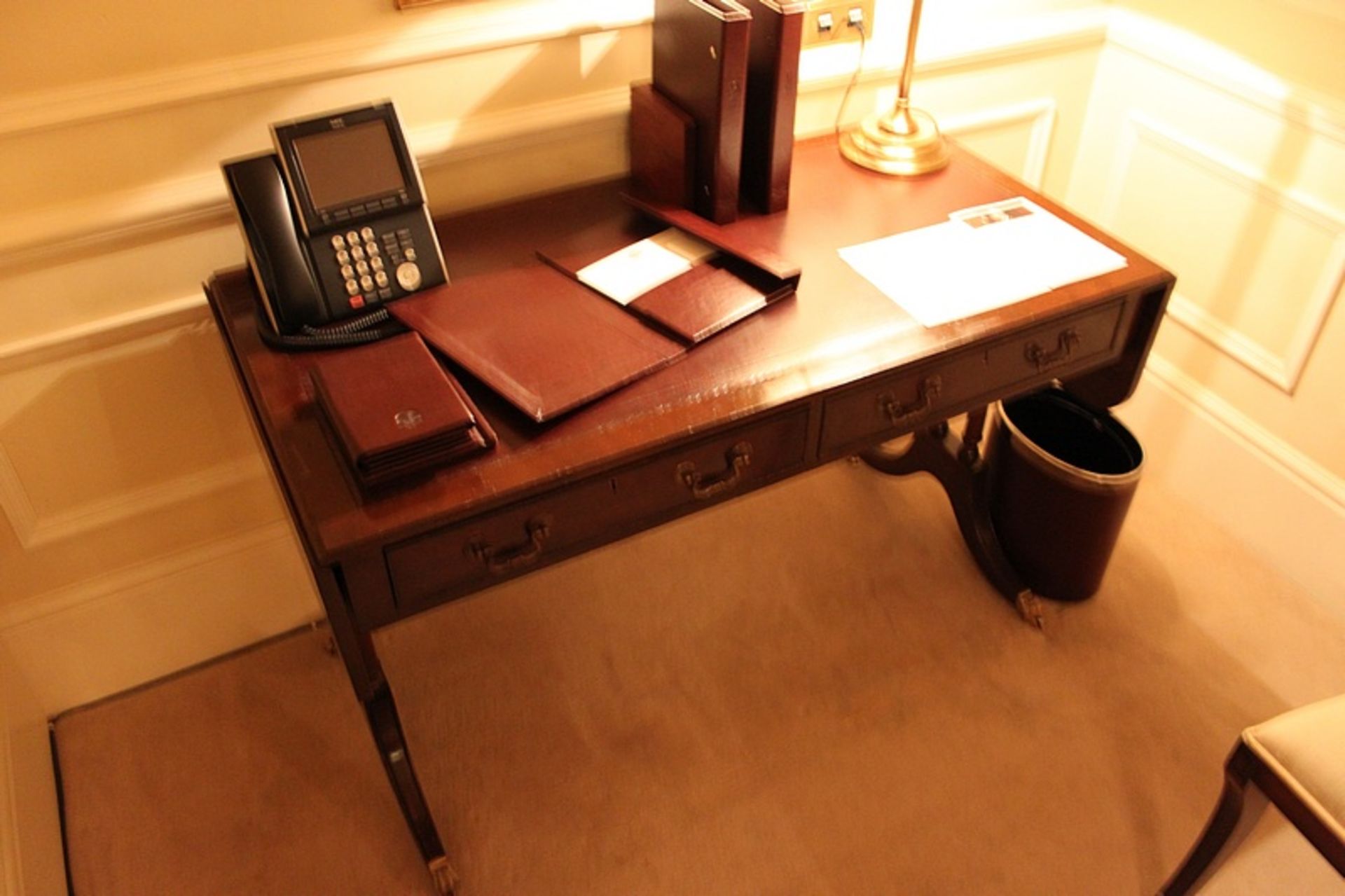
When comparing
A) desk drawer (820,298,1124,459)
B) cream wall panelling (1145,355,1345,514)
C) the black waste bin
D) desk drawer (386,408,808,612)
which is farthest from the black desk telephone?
cream wall panelling (1145,355,1345,514)

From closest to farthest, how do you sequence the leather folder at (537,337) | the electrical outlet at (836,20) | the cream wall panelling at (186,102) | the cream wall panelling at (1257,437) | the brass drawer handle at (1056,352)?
1. the leather folder at (537,337)
2. the cream wall panelling at (186,102)
3. the brass drawer handle at (1056,352)
4. the electrical outlet at (836,20)
5. the cream wall panelling at (1257,437)

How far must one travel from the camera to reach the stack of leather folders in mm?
1128

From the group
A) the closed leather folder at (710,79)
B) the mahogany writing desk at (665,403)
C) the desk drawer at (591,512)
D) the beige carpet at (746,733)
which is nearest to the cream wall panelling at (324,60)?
the closed leather folder at (710,79)

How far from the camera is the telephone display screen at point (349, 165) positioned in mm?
1319

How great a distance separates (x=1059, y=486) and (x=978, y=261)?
503 millimetres

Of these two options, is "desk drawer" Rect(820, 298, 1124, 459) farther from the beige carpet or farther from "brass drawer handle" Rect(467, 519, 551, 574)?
the beige carpet

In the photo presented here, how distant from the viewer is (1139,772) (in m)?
1.70

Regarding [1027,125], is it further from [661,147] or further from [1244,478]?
[661,147]

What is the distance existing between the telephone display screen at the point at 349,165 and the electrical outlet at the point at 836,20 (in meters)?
0.74

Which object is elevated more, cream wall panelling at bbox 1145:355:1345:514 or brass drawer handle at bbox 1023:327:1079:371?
brass drawer handle at bbox 1023:327:1079:371

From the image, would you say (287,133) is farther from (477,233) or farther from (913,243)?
(913,243)

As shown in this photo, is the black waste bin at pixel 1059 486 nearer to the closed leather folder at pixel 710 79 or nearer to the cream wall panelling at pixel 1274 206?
the cream wall panelling at pixel 1274 206

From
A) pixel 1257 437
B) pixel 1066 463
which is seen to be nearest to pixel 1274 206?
pixel 1257 437

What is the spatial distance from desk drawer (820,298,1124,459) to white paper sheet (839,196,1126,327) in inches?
2.3
